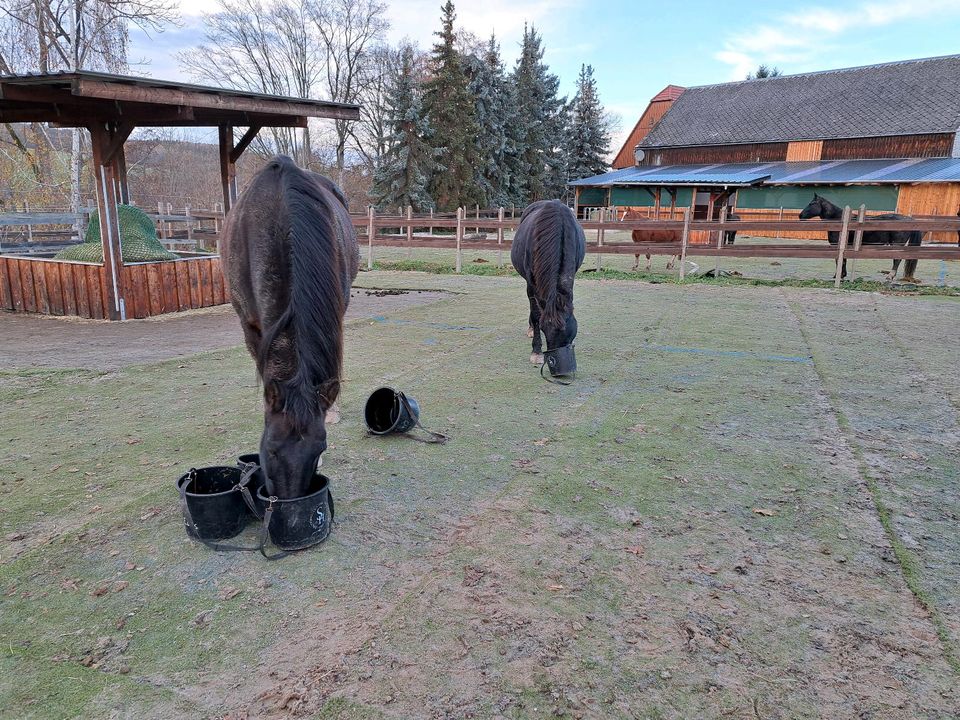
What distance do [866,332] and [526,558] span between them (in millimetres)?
7155

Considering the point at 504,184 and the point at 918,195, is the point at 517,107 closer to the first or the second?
the point at 504,184

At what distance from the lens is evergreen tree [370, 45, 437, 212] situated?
29.9 m

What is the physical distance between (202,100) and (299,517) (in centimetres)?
684

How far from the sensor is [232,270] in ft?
10.2

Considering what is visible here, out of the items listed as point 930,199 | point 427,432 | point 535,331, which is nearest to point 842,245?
point 535,331

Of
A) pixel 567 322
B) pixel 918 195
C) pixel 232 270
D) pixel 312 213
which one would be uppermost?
pixel 918 195

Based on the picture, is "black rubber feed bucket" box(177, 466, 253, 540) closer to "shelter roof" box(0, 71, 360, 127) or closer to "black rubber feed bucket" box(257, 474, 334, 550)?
"black rubber feed bucket" box(257, 474, 334, 550)

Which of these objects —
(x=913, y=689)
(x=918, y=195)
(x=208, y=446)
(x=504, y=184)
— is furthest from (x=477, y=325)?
(x=504, y=184)

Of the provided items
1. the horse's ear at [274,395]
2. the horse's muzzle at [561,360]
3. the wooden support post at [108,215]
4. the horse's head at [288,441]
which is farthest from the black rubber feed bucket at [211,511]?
the wooden support post at [108,215]

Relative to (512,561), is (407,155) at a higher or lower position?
higher

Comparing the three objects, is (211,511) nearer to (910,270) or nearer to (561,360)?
(561,360)

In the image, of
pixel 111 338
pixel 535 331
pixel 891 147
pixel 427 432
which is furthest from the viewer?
pixel 891 147

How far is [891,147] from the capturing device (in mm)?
27312

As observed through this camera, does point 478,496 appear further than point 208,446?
No
